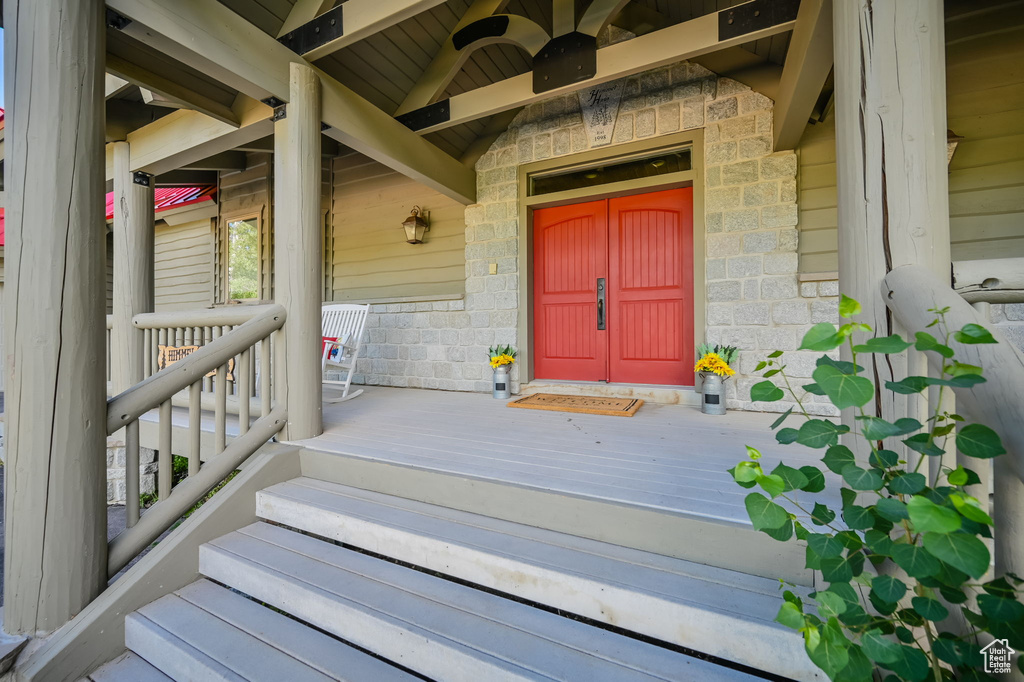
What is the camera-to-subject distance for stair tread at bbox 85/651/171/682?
130 centimetres

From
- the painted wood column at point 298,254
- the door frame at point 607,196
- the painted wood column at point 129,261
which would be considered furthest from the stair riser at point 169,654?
the door frame at point 607,196

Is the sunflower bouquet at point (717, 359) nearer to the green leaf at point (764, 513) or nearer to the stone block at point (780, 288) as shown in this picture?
the stone block at point (780, 288)

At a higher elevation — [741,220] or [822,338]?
[741,220]

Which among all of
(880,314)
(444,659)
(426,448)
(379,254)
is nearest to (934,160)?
(880,314)

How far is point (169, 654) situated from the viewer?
1.28 m

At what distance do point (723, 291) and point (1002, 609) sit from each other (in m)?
2.77

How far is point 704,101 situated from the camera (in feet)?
10.3

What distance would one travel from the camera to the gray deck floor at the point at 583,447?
147cm

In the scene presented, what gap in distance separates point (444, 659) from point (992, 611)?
1.07 metres

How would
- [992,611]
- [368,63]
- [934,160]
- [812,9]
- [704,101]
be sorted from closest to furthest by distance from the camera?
[992,611], [934,160], [812,9], [368,63], [704,101]

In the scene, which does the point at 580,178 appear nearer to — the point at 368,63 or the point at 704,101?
the point at 704,101

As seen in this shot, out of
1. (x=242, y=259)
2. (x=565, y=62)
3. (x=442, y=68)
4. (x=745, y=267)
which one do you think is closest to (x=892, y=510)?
(x=745, y=267)

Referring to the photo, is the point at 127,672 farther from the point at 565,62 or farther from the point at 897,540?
the point at 565,62

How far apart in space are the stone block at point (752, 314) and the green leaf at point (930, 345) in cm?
248
